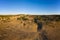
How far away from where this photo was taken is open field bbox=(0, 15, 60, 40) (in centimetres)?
179

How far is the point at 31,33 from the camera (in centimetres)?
180

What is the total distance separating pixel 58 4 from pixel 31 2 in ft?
1.48

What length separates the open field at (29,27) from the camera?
Result: 179 cm

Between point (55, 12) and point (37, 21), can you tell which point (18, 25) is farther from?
point (55, 12)

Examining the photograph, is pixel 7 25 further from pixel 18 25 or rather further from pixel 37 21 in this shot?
pixel 37 21

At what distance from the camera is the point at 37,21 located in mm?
1815

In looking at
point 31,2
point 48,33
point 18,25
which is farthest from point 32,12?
point 48,33

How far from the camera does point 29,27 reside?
180cm

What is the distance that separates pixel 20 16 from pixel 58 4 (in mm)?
662

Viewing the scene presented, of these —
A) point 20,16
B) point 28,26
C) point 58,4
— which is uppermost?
point 58,4

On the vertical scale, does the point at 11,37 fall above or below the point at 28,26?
below

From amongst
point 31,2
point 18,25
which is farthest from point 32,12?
point 18,25

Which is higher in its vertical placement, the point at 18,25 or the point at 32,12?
the point at 32,12

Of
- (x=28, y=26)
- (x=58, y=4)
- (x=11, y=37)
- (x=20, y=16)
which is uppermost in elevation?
(x=58, y=4)
